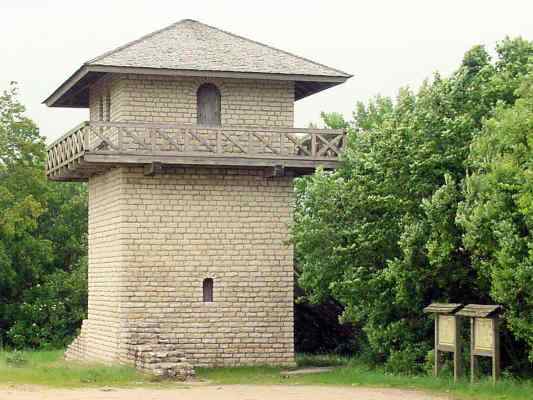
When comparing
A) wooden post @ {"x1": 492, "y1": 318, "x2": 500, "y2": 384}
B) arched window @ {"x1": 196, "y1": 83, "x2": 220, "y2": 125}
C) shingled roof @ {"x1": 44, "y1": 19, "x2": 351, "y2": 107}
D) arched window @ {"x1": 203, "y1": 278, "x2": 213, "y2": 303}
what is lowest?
wooden post @ {"x1": 492, "y1": 318, "x2": 500, "y2": 384}

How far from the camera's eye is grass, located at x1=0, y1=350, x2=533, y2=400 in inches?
972

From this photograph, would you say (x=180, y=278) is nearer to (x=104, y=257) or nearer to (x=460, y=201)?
(x=104, y=257)

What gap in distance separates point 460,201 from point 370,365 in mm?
5594

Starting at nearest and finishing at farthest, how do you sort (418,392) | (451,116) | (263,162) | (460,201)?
(418,392) → (460,201) → (451,116) → (263,162)

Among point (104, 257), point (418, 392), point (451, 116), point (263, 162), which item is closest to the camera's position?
point (418, 392)

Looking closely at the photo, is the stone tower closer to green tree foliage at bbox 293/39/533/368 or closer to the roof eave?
the roof eave

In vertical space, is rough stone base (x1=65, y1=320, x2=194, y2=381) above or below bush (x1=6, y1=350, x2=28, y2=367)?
above

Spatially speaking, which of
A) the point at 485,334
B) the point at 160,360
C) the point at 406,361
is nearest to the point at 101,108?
the point at 160,360

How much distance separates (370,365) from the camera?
3106 cm

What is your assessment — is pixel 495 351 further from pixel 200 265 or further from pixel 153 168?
pixel 153 168

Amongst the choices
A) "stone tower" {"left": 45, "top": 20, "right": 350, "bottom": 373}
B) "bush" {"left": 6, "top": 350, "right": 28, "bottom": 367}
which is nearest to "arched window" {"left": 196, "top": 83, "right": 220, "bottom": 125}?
"stone tower" {"left": 45, "top": 20, "right": 350, "bottom": 373}

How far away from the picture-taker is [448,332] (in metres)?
26.8

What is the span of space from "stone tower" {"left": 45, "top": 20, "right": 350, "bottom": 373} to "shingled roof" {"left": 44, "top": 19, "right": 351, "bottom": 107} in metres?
0.05

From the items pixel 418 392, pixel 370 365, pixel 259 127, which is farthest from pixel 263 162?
pixel 418 392
